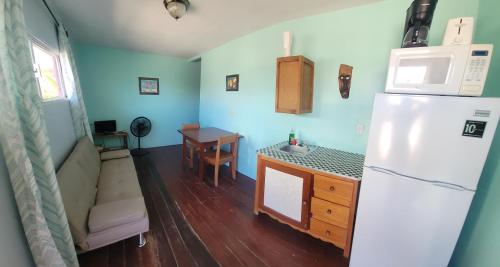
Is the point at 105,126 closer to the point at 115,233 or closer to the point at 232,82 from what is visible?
the point at 232,82

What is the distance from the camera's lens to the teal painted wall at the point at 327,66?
1.72 m

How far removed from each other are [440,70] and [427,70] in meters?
0.06

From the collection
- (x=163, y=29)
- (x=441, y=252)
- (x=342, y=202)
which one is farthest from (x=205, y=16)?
(x=441, y=252)

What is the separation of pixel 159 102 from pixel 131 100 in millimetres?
602

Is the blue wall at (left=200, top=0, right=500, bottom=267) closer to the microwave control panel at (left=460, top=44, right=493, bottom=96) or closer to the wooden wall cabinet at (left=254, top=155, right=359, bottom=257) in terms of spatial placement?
the microwave control panel at (left=460, top=44, right=493, bottom=96)

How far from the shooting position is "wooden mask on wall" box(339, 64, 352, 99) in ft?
6.39

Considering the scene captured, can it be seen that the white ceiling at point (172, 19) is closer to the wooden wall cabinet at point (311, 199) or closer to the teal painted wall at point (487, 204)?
the teal painted wall at point (487, 204)

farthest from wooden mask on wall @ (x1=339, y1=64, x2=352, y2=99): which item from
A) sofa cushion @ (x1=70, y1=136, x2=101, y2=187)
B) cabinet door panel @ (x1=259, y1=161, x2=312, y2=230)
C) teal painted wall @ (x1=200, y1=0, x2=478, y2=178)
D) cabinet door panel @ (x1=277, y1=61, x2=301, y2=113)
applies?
sofa cushion @ (x1=70, y1=136, x2=101, y2=187)

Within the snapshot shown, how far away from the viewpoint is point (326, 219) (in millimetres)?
1717

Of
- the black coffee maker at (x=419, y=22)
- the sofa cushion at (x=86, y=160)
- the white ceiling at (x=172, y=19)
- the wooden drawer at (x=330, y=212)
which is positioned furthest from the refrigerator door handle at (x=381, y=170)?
the sofa cushion at (x=86, y=160)

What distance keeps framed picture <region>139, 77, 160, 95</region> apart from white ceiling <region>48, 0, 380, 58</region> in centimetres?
100

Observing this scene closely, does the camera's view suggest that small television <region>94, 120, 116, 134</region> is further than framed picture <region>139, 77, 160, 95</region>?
No

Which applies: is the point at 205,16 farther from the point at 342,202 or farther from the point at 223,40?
the point at 342,202

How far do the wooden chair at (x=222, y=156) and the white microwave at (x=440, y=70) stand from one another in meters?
2.13
